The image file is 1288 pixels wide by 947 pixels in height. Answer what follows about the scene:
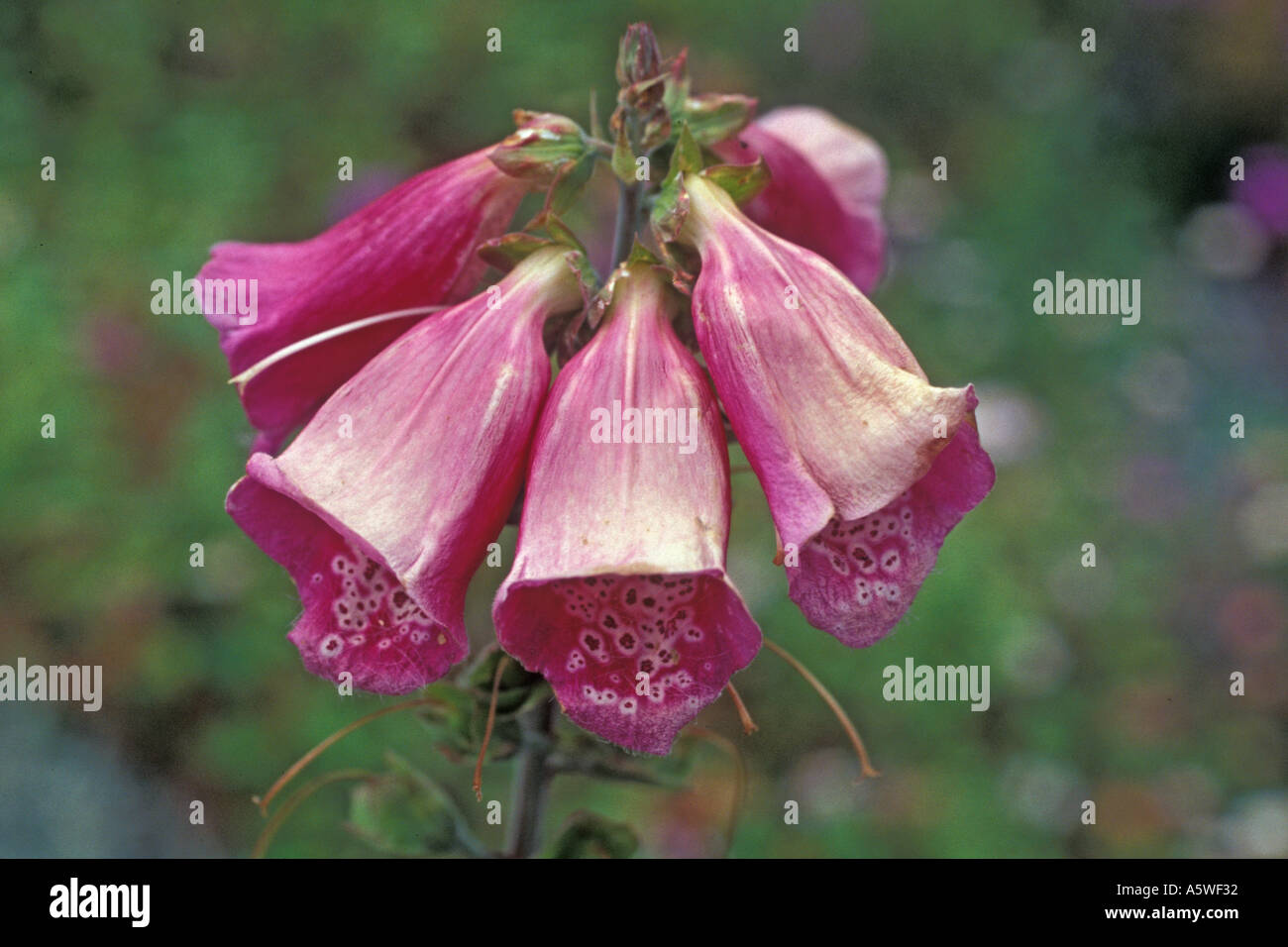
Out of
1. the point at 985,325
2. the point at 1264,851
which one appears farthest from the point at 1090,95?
the point at 1264,851

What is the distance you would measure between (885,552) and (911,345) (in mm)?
1755

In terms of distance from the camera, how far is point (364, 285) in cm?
101

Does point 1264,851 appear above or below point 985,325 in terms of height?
below

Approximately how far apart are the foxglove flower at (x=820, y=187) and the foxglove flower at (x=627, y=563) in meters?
0.34

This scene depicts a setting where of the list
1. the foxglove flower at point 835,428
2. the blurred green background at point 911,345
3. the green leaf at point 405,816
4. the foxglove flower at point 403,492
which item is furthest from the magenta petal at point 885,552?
the blurred green background at point 911,345

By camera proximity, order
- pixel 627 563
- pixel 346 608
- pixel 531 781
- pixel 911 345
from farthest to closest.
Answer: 1. pixel 911 345
2. pixel 531 781
3. pixel 346 608
4. pixel 627 563

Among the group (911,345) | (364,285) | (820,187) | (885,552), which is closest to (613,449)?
(885,552)

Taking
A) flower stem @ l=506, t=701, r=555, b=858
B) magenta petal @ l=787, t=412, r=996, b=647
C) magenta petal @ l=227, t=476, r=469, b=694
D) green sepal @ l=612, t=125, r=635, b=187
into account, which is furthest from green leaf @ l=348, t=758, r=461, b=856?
green sepal @ l=612, t=125, r=635, b=187

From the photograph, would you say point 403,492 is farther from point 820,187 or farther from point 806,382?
point 820,187

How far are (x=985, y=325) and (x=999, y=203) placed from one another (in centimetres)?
44
